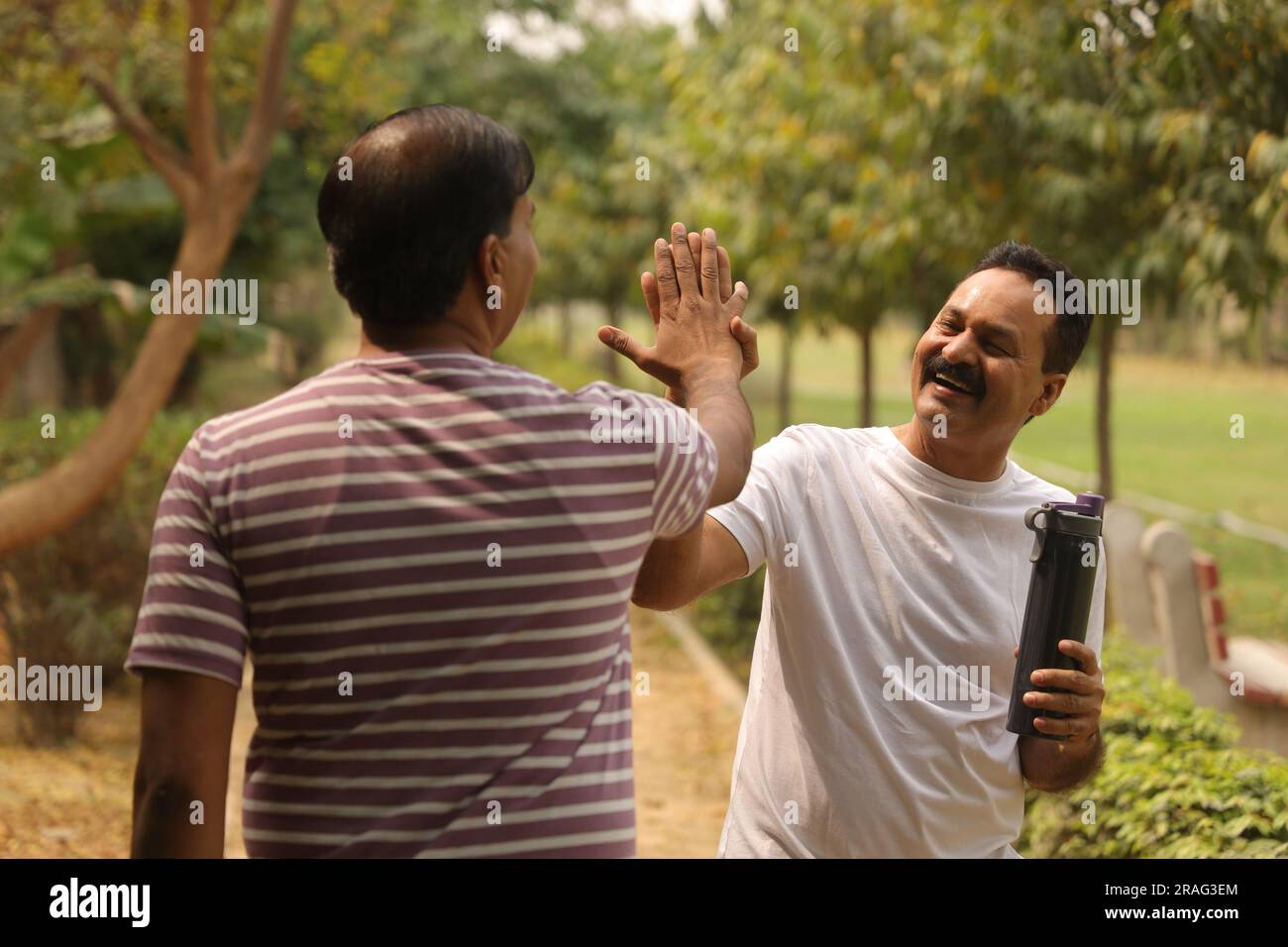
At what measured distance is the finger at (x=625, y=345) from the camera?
2.18 metres

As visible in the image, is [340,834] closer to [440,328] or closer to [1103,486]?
[440,328]

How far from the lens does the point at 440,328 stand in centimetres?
183

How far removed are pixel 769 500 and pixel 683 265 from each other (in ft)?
1.88

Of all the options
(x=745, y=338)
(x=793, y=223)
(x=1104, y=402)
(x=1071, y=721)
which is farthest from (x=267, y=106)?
(x=1071, y=721)

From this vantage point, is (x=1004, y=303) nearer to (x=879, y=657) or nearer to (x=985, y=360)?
(x=985, y=360)

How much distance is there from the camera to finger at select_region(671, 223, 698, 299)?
7.22 ft

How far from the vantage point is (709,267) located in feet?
7.23

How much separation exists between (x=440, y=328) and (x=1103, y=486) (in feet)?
22.5

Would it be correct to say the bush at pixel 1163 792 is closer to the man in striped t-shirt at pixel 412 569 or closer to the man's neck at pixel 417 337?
the man in striped t-shirt at pixel 412 569

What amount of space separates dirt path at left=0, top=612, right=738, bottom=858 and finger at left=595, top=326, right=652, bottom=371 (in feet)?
12.3

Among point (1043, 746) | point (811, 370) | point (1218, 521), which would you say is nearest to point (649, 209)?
point (1218, 521)

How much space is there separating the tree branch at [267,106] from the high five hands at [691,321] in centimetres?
620

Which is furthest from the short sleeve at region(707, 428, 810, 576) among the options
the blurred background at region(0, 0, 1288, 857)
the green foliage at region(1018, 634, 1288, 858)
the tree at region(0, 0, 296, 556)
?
the tree at region(0, 0, 296, 556)

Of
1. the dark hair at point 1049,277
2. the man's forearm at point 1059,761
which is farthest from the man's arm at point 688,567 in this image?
the dark hair at point 1049,277
